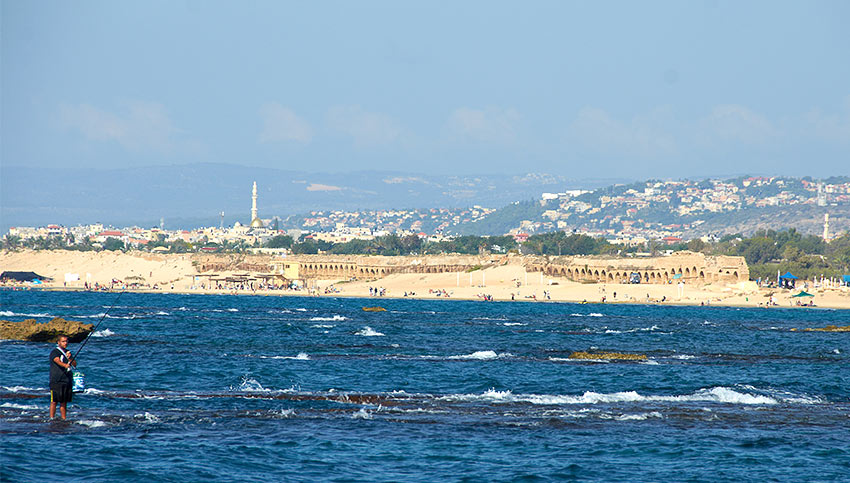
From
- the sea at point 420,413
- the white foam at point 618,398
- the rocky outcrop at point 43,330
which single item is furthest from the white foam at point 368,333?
the white foam at point 618,398

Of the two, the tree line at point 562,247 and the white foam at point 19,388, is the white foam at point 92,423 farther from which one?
the tree line at point 562,247

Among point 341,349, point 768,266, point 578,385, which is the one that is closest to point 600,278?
point 768,266

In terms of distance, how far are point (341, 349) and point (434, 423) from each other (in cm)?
1708

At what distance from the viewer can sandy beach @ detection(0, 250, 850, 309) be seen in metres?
99.8

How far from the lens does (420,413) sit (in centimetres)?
2127

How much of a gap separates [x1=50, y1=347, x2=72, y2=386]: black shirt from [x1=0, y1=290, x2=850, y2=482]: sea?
82cm

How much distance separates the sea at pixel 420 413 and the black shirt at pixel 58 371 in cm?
82

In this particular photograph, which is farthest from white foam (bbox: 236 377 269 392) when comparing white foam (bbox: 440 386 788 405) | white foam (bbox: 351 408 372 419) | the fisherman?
the fisherman

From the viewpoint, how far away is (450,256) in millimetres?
137125

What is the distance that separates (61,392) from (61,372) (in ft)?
1.74

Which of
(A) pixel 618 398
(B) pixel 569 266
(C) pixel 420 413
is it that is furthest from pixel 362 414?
(B) pixel 569 266

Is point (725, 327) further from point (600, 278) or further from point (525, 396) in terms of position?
point (600, 278)

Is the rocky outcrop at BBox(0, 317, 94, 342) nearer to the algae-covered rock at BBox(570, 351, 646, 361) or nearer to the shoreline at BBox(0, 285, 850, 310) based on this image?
the algae-covered rock at BBox(570, 351, 646, 361)

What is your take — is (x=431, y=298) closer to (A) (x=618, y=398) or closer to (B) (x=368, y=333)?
(B) (x=368, y=333)
